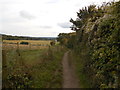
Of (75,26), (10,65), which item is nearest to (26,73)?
(10,65)

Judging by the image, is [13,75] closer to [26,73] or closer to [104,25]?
[26,73]

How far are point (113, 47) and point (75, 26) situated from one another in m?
21.3

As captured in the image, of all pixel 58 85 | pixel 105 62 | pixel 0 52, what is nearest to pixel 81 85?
pixel 58 85

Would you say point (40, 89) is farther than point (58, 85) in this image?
No

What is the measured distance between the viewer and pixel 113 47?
561cm

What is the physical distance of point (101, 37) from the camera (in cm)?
720

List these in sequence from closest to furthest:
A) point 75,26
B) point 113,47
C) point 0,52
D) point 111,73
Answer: point 111,73, point 113,47, point 0,52, point 75,26

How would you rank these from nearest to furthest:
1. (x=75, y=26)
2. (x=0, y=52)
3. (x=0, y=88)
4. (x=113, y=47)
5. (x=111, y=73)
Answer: (x=111, y=73), (x=113, y=47), (x=0, y=88), (x=0, y=52), (x=75, y=26)

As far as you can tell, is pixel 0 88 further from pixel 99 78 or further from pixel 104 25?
pixel 104 25

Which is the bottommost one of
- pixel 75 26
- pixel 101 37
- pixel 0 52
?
pixel 0 52

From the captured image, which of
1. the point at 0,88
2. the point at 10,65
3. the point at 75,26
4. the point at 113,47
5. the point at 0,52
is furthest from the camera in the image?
the point at 75,26

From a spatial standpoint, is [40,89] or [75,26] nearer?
[40,89]

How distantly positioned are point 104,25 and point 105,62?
1.94 meters

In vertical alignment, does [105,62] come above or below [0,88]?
above
